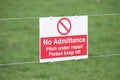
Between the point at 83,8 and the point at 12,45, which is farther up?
the point at 83,8

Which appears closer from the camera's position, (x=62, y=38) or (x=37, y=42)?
(x=62, y=38)

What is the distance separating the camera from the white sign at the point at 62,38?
259 inches

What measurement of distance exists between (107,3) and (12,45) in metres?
8.30

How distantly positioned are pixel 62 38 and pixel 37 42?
4143 mm

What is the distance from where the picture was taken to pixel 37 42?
10.8 m

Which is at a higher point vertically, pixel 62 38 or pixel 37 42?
pixel 62 38

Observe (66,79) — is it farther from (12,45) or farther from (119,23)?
(119,23)

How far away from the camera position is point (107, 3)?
58.2ft

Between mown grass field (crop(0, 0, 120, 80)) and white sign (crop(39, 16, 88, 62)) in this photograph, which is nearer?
A: white sign (crop(39, 16, 88, 62))

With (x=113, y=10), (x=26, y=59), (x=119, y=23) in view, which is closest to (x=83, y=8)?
(x=113, y=10)

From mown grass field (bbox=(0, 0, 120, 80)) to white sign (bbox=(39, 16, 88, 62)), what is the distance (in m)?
0.98

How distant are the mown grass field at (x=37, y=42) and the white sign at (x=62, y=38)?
0.98 meters

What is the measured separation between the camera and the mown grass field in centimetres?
795

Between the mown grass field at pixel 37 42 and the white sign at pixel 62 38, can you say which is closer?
the white sign at pixel 62 38
